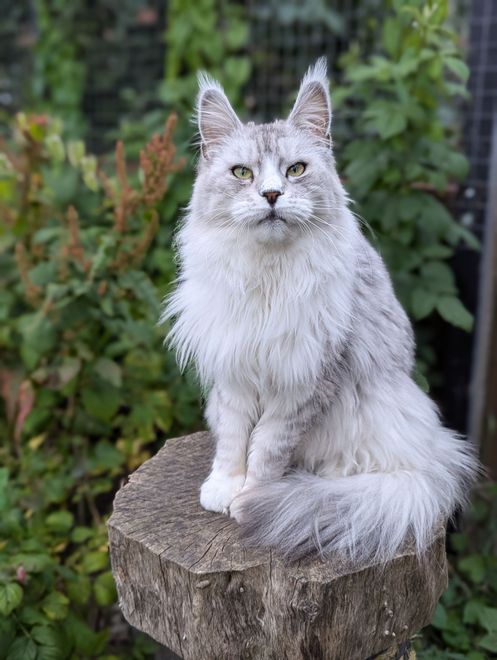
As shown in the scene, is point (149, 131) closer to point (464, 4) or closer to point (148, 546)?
point (464, 4)

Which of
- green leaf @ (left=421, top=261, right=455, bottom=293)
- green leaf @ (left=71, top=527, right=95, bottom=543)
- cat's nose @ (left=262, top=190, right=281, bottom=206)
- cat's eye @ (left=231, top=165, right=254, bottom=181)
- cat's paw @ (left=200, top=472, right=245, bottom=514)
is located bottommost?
green leaf @ (left=71, top=527, right=95, bottom=543)

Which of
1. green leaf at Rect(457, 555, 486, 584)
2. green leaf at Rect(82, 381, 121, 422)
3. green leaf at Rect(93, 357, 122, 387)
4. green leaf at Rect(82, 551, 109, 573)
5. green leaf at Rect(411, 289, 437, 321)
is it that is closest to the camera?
green leaf at Rect(82, 551, 109, 573)

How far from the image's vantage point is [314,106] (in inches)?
80.8

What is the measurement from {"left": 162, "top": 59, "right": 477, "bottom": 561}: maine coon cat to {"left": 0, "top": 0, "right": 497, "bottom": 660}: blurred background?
1.03 feet

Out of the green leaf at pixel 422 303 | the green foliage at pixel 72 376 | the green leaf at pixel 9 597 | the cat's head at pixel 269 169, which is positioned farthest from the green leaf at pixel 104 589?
the green leaf at pixel 422 303

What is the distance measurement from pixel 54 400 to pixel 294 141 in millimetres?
1740

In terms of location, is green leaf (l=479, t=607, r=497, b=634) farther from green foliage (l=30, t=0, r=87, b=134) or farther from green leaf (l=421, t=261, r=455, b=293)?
green foliage (l=30, t=0, r=87, b=134)

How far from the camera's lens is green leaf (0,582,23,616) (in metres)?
2.12

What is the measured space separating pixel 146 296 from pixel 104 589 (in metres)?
1.05

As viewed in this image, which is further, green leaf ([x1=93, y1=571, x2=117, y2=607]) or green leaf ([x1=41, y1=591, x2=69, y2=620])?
green leaf ([x1=93, y1=571, x2=117, y2=607])

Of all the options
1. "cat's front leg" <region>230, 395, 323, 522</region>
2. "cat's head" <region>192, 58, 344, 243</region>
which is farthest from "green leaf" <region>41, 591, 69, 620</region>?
"cat's head" <region>192, 58, 344, 243</region>

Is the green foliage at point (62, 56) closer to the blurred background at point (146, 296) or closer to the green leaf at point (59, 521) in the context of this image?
the blurred background at point (146, 296)

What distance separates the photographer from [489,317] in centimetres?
356

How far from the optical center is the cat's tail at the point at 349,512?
1842 mm
